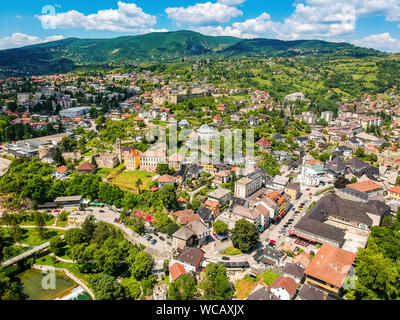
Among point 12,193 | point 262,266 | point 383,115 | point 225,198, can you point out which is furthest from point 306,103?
point 12,193

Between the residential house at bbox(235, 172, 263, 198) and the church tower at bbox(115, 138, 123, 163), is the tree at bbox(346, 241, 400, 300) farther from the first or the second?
the church tower at bbox(115, 138, 123, 163)

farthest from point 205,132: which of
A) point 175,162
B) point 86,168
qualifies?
point 86,168

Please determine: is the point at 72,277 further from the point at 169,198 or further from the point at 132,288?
the point at 169,198

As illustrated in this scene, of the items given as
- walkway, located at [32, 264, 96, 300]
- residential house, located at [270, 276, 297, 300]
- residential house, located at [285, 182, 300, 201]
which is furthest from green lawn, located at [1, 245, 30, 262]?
residential house, located at [285, 182, 300, 201]

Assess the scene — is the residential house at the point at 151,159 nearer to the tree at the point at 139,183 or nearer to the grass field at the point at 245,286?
the tree at the point at 139,183

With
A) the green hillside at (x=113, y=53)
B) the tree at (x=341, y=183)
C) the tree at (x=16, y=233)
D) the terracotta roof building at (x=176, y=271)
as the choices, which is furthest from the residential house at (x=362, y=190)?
the green hillside at (x=113, y=53)
